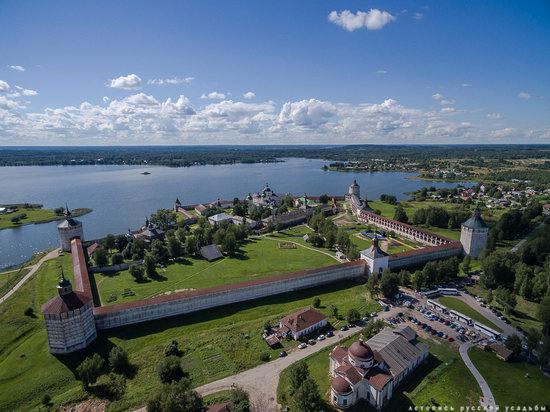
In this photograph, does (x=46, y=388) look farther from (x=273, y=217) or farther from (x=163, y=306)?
(x=273, y=217)

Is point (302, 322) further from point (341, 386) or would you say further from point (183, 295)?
point (183, 295)

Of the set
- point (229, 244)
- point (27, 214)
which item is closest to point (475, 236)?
point (229, 244)

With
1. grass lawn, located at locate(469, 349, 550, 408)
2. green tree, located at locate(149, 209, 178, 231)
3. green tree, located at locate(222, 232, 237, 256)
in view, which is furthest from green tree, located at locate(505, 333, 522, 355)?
green tree, located at locate(149, 209, 178, 231)

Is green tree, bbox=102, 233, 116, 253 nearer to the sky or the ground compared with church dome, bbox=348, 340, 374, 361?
nearer to the ground

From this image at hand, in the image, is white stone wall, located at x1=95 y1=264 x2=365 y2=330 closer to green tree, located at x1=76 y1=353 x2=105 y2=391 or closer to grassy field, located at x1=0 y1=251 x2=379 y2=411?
grassy field, located at x1=0 y1=251 x2=379 y2=411

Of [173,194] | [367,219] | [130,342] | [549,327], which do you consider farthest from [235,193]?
[549,327]

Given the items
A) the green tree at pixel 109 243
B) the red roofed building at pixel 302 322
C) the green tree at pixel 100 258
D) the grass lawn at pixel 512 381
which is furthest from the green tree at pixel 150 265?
the grass lawn at pixel 512 381
